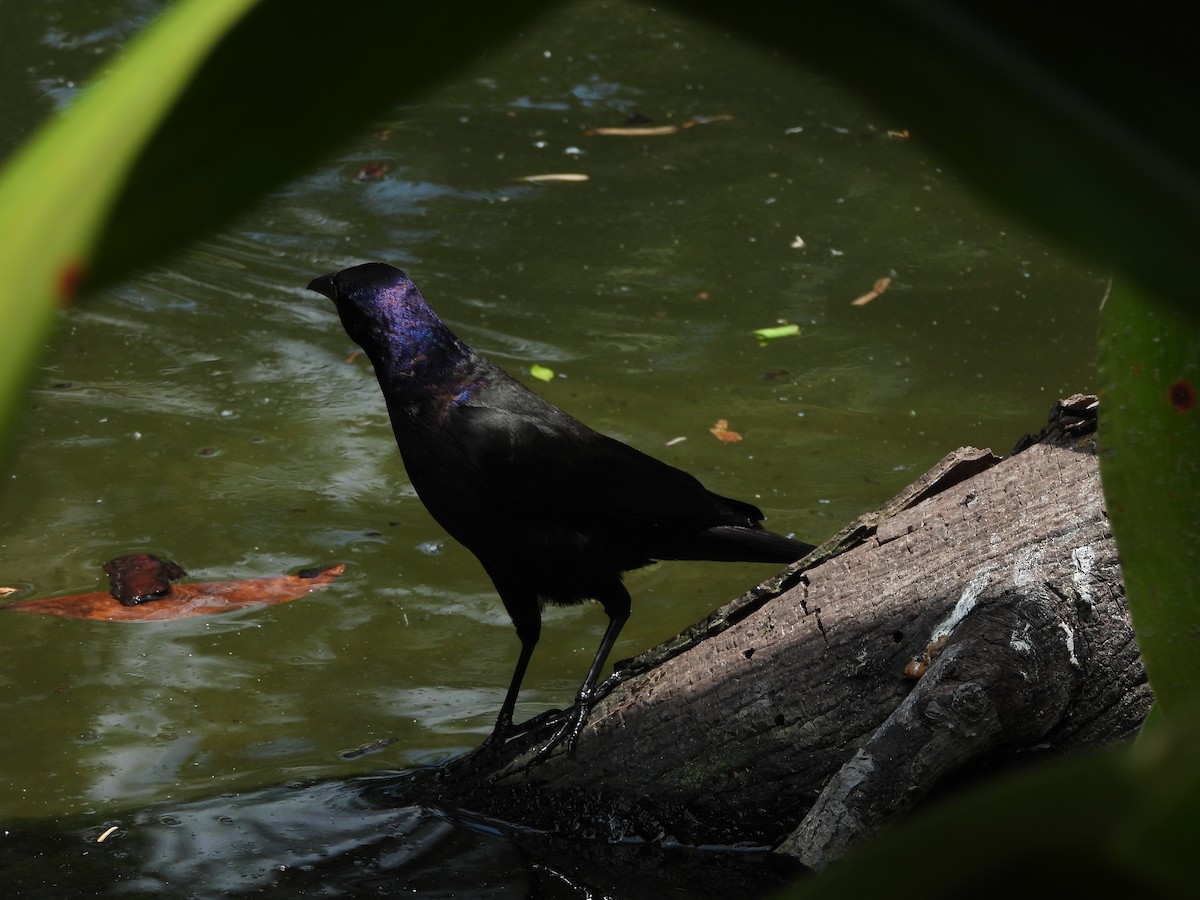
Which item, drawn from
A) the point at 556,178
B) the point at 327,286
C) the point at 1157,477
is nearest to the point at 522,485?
the point at 327,286

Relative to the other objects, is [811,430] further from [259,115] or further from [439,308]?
[259,115]

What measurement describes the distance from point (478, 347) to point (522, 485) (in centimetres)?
225

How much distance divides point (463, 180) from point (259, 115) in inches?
236

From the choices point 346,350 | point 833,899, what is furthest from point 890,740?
point 346,350

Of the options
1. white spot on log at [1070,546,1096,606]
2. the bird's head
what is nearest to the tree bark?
white spot on log at [1070,546,1096,606]

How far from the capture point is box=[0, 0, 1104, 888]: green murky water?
10.7ft

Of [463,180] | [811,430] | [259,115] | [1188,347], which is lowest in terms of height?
[811,430]

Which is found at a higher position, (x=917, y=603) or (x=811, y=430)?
(x=917, y=603)

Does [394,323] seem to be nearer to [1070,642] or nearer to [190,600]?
[190,600]

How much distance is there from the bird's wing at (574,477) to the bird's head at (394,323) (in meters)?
0.16

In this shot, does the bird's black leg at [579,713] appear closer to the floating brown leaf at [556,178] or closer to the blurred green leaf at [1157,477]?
the blurred green leaf at [1157,477]

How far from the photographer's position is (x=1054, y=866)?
314 mm

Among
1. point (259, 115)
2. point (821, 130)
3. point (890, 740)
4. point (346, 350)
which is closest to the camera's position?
point (259, 115)

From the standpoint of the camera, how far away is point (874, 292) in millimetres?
5484
